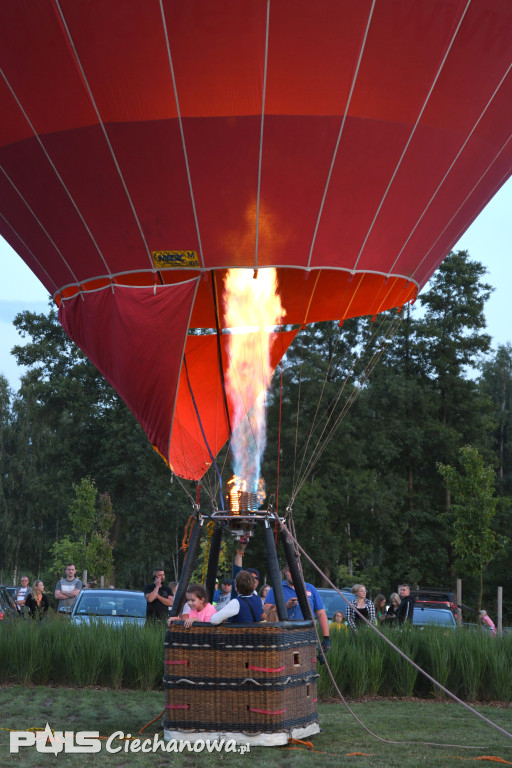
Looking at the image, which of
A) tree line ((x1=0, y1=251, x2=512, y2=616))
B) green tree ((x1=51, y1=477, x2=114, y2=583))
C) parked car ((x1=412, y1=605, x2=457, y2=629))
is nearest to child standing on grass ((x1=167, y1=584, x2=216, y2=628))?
parked car ((x1=412, y1=605, x2=457, y2=629))

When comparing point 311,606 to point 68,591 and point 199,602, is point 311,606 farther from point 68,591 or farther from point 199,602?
point 68,591

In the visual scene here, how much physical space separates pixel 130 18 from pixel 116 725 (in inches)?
210

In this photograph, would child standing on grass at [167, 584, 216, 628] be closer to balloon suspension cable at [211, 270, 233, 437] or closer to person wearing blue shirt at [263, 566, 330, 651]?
person wearing blue shirt at [263, 566, 330, 651]

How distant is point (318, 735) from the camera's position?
730 cm

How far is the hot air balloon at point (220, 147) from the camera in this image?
745 centimetres

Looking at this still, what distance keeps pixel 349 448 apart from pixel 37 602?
24.4m

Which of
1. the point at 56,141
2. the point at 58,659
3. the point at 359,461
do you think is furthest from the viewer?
the point at 359,461

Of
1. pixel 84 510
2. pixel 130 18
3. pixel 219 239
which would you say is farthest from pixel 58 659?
pixel 84 510

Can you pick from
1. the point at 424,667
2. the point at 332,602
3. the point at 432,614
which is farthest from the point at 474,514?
the point at 424,667

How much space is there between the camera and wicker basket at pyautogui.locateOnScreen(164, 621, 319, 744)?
22.0 ft

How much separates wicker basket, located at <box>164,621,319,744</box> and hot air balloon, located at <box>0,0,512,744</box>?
2.29 m

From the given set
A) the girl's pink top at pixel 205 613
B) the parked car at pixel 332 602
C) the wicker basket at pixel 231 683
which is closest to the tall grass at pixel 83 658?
the girl's pink top at pixel 205 613

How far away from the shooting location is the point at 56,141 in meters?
8.02

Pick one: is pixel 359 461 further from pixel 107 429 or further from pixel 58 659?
pixel 58 659
